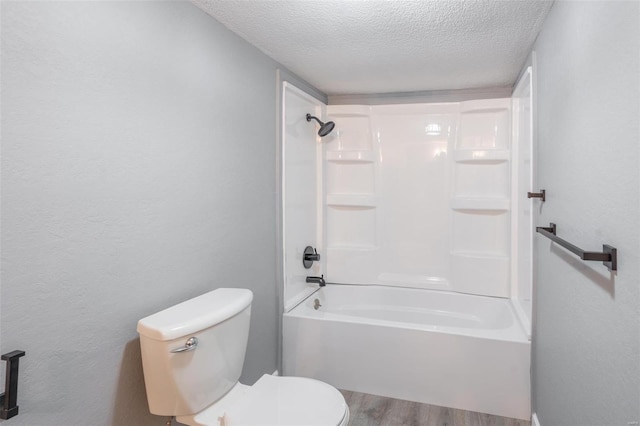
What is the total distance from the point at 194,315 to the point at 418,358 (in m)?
1.52

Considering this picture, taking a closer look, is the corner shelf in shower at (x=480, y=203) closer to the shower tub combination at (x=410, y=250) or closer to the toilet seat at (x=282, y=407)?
the shower tub combination at (x=410, y=250)

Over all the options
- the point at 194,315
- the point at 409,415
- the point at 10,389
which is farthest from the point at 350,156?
the point at 10,389

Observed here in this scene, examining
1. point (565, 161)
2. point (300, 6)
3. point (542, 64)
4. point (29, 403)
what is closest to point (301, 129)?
point (300, 6)

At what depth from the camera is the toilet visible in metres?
1.35

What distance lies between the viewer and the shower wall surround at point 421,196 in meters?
3.01

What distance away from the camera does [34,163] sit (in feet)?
3.50

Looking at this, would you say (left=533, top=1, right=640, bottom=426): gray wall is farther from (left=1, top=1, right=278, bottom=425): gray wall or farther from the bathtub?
(left=1, top=1, right=278, bottom=425): gray wall

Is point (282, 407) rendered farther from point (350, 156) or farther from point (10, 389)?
point (350, 156)

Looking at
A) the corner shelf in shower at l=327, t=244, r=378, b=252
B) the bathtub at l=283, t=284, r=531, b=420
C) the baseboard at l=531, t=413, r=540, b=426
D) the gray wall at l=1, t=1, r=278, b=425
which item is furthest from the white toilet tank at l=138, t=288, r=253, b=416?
the corner shelf in shower at l=327, t=244, r=378, b=252

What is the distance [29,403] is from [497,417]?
229 centimetres

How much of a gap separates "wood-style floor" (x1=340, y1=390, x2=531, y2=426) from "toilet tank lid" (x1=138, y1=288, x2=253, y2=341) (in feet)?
3.71

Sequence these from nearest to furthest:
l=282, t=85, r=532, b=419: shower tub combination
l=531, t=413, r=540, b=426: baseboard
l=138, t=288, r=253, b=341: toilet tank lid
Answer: l=138, t=288, r=253, b=341: toilet tank lid < l=531, t=413, r=540, b=426: baseboard < l=282, t=85, r=532, b=419: shower tub combination

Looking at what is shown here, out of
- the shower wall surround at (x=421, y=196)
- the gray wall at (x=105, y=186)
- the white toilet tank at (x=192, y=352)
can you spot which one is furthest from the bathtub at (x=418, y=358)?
the white toilet tank at (x=192, y=352)

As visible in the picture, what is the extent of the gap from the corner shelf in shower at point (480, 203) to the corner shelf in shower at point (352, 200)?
0.66 meters
